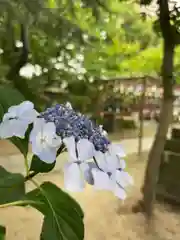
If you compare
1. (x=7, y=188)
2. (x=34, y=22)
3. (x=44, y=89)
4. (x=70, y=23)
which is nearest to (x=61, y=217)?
(x=7, y=188)

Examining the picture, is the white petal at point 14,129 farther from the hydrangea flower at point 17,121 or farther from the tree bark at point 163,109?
the tree bark at point 163,109

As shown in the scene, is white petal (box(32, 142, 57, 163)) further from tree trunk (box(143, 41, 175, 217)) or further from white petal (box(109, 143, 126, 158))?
tree trunk (box(143, 41, 175, 217))

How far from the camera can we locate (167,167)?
238 cm

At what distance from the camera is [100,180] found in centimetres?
Answer: 35

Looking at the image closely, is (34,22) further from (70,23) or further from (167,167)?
(167,167)

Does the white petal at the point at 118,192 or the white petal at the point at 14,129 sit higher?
the white petal at the point at 14,129

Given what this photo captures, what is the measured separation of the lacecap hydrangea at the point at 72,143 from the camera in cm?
35

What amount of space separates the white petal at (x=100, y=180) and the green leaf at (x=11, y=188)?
72 millimetres

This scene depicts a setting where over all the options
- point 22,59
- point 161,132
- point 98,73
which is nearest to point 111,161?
point 161,132

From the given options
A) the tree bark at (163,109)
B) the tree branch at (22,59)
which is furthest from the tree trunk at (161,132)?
the tree branch at (22,59)

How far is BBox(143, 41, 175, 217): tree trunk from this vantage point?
1930 mm

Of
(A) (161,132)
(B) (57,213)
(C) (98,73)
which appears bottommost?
(A) (161,132)

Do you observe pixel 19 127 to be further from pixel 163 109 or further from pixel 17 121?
pixel 163 109

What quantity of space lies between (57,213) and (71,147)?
7 cm
